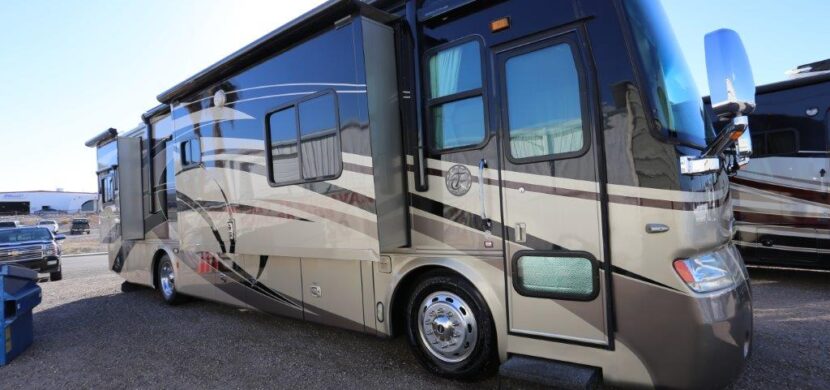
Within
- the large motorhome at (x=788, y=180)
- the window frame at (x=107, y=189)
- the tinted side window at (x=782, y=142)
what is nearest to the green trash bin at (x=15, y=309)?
the window frame at (x=107, y=189)

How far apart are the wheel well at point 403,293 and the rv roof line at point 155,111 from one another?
5132 millimetres

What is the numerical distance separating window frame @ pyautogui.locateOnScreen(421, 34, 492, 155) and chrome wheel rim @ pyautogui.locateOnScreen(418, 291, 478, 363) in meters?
1.09

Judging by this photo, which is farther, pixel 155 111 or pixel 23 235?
pixel 23 235

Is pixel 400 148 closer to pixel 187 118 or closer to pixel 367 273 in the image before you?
pixel 367 273

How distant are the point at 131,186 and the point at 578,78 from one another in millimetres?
7556

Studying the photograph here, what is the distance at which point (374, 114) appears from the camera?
370 cm

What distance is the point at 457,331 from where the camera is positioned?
3555 mm

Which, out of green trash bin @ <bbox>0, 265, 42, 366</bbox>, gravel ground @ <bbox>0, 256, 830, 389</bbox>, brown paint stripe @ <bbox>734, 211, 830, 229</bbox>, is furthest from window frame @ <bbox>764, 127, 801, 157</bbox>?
green trash bin @ <bbox>0, 265, 42, 366</bbox>

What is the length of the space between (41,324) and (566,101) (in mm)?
7143

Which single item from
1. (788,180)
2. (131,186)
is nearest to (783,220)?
(788,180)

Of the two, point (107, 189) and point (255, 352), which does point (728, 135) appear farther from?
point (107, 189)

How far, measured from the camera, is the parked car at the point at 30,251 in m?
11.4

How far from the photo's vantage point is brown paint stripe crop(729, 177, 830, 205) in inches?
253

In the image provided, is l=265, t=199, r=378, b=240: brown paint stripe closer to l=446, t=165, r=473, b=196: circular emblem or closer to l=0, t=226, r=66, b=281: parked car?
l=446, t=165, r=473, b=196: circular emblem
